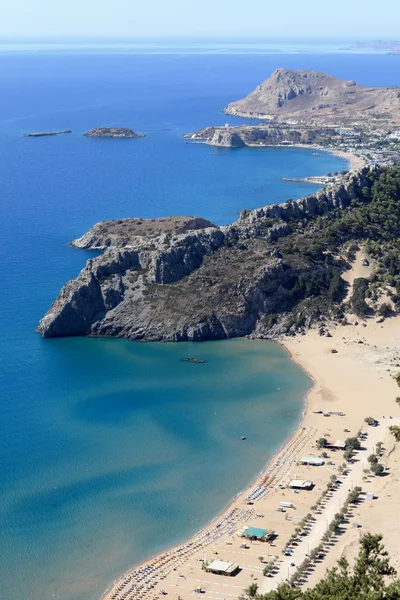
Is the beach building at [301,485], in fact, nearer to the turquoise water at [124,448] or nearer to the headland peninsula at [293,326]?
the headland peninsula at [293,326]

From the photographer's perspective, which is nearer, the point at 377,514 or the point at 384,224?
the point at 377,514

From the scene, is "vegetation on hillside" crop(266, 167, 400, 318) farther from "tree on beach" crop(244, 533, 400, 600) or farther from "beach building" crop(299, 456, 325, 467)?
"tree on beach" crop(244, 533, 400, 600)

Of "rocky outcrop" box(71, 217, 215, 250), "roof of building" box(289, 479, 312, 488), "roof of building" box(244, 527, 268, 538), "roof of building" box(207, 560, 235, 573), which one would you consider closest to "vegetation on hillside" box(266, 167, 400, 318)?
"rocky outcrop" box(71, 217, 215, 250)

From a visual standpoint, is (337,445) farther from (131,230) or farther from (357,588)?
(131,230)

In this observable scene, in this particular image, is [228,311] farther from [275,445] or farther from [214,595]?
[214,595]

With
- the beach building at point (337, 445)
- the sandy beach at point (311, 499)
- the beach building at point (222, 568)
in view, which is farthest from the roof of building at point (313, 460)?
the beach building at point (222, 568)

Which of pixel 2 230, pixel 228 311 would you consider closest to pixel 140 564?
pixel 228 311

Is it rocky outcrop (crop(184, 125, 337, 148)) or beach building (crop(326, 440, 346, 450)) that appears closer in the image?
beach building (crop(326, 440, 346, 450))
